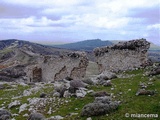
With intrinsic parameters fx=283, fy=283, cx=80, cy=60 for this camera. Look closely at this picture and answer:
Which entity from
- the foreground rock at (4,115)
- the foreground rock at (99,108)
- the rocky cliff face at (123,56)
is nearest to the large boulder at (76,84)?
the foreground rock at (4,115)

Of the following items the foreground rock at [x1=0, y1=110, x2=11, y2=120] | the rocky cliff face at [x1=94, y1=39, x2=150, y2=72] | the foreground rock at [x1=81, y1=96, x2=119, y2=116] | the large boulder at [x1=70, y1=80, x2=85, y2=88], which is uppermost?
the rocky cliff face at [x1=94, y1=39, x2=150, y2=72]

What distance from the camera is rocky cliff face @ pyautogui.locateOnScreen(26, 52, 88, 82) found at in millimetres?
34594

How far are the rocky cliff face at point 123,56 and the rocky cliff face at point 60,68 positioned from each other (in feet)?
9.69

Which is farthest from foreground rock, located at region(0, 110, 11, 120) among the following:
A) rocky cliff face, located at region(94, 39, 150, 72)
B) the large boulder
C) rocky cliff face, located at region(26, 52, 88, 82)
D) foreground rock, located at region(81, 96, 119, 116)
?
rocky cliff face, located at region(26, 52, 88, 82)

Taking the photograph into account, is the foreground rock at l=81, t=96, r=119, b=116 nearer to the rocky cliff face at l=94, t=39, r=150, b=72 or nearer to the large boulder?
the large boulder

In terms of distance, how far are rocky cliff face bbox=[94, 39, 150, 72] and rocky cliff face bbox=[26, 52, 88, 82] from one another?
2.95 meters

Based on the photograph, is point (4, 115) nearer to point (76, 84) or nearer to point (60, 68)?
point (76, 84)

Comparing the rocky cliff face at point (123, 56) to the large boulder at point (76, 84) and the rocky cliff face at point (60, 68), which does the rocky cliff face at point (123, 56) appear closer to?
the rocky cliff face at point (60, 68)

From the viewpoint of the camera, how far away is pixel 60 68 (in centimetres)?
3738

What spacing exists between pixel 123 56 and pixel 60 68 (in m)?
10.4

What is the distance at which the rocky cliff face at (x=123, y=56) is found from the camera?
2888 centimetres

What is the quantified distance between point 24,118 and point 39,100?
2689mm

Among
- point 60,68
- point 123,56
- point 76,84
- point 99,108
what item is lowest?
point 60,68

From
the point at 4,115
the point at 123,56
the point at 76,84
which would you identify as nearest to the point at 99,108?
the point at 4,115
